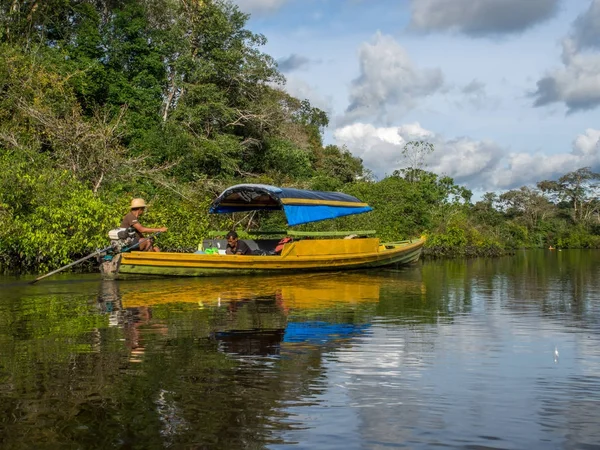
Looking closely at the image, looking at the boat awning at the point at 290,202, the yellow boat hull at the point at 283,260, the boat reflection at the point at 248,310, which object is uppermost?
the boat awning at the point at 290,202

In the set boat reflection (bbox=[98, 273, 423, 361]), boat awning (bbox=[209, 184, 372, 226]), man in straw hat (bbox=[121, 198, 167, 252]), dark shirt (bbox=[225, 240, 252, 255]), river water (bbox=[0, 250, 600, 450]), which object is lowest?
river water (bbox=[0, 250, 600, 450])

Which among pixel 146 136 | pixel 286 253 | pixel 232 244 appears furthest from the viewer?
pixel 146 136

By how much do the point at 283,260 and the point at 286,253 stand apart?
222mm

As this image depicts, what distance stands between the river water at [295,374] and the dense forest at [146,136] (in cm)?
567

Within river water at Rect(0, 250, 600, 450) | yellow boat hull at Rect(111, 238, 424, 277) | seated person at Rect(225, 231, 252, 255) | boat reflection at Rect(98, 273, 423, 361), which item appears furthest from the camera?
seated person at Rect(225, 231, 252, 255)

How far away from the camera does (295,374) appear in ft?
16.1

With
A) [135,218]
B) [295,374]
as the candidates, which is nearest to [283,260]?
[135,218]

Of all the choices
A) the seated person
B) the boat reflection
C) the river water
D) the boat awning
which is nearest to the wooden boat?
the boat awning

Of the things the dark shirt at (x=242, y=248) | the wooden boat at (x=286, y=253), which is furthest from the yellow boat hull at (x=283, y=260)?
the dark shirt at (x=242, y=248)

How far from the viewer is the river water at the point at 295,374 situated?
3566 millimetres

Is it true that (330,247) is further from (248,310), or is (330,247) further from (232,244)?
(248,310)

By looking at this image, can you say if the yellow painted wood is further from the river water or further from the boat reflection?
the river water

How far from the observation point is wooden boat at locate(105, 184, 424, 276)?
12.5 metres

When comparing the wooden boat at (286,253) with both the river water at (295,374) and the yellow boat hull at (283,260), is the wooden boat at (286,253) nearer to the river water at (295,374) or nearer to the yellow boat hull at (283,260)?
the yellow boat hull at (283,260)
